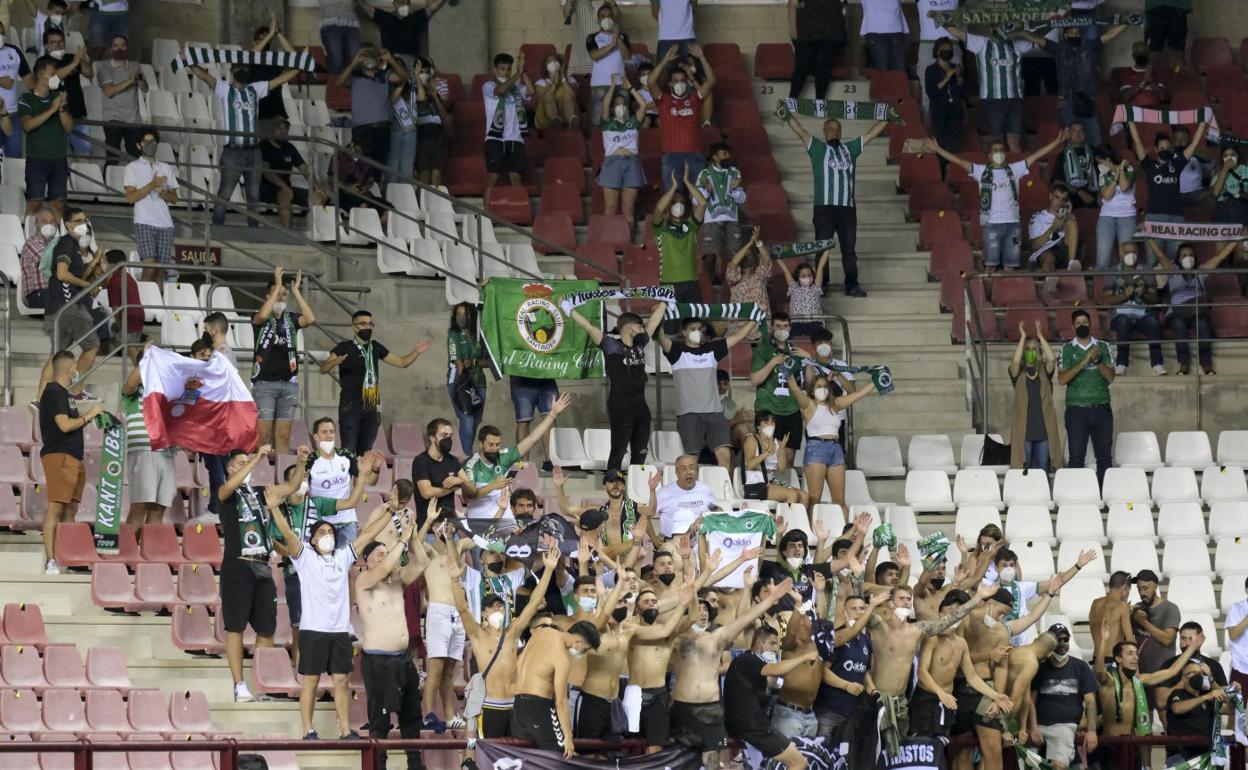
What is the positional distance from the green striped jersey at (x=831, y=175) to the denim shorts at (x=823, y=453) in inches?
151

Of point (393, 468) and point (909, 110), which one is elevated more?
point (909, 110)

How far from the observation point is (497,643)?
16.8 metres

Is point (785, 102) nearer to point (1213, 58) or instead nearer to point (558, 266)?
point (558, 266)

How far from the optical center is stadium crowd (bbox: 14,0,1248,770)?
1723cm

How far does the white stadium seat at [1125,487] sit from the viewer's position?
873 inches

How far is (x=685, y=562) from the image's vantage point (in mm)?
17734

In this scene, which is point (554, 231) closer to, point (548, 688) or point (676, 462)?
point (676, 462)

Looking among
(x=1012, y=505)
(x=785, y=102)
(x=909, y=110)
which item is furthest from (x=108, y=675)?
(x=909, y=110)

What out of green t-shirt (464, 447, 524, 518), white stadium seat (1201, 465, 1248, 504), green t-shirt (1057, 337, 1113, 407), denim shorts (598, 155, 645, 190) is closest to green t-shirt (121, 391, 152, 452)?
green t-shirt (464, 447, 524, 518)

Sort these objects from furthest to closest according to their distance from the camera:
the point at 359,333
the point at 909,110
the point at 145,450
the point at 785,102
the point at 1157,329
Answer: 1. the point at 909,110
2. the point at 785,102
3. the point at 1157,329
4. the point at 359,333
5. the point at 145,450

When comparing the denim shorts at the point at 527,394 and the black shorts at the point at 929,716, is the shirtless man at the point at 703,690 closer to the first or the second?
the black shorts at the point at 929,716

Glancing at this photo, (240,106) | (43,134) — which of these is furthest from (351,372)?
(240,106)

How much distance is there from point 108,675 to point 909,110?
41.1 feet

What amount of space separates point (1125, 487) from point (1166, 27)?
7.68 m
